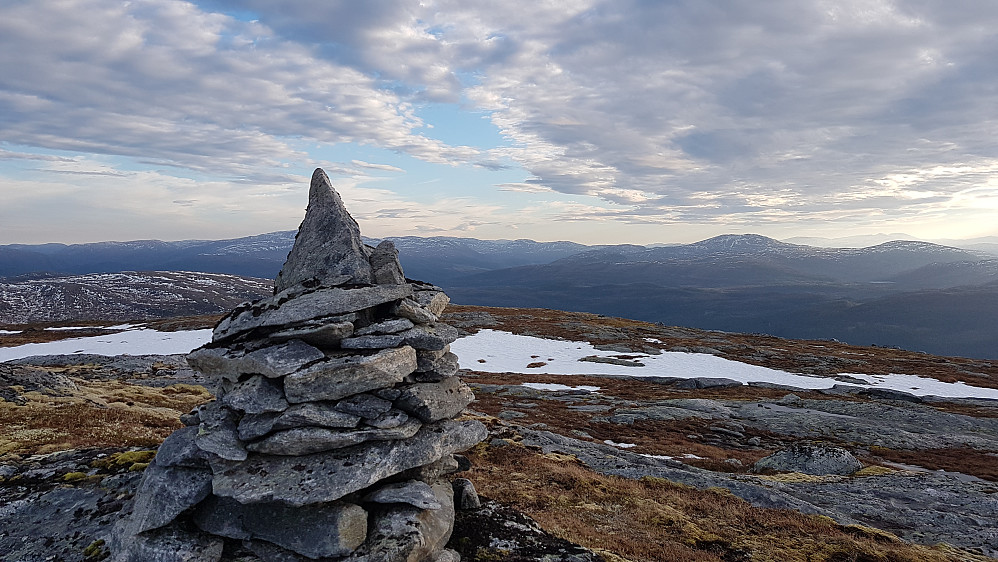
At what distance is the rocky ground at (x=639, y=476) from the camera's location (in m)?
15.4

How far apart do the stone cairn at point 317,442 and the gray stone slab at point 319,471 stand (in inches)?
1.4

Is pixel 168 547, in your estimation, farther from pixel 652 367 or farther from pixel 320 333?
pixel 652 367

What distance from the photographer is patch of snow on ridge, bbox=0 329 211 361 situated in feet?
272

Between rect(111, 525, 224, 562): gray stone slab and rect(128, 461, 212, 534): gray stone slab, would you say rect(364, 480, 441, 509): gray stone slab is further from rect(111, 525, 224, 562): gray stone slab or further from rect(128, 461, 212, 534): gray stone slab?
rect(128, 461, 212, 534): gray stone slab

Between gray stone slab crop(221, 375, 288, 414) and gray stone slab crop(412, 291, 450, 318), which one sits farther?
gray stone slab crop(412, 291, 450, 318)

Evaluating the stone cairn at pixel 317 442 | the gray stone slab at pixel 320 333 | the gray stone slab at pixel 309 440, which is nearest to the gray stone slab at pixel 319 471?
the stone cairn at pixel 317 442

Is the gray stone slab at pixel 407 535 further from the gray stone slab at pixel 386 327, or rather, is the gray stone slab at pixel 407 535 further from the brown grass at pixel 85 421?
the brown grass at pixel 85 421

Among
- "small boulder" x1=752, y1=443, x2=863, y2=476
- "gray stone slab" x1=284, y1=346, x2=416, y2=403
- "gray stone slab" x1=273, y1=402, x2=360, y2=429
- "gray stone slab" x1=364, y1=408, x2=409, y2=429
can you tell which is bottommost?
"small boulder" x1=752, y1=443, x2=863, y2=476

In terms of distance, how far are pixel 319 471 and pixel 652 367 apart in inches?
2802

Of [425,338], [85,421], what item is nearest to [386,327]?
[425,338]

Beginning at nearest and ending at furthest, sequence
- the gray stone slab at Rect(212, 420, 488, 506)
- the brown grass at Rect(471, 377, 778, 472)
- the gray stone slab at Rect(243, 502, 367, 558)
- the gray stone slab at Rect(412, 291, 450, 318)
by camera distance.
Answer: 1. the gray stone slab at Rect(243, 502, 367, 558)
2. the gray stone slab at Rect(212, 420, 488, 506)
3. the gray stone slab at Rect(412, 291, 450, 318)
4. the brown grass at Rect(471, 377, 778, 472)

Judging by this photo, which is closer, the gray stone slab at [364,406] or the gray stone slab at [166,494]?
the gray stone slab at [166,494]

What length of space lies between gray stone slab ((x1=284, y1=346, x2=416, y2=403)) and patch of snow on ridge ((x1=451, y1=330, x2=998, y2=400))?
197ft

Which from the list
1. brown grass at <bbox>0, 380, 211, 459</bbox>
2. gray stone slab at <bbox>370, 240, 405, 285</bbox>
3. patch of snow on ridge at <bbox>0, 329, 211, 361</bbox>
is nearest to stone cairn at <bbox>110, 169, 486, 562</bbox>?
gray stone slab at <bbox>370, 240, 405, 285</bbox>
